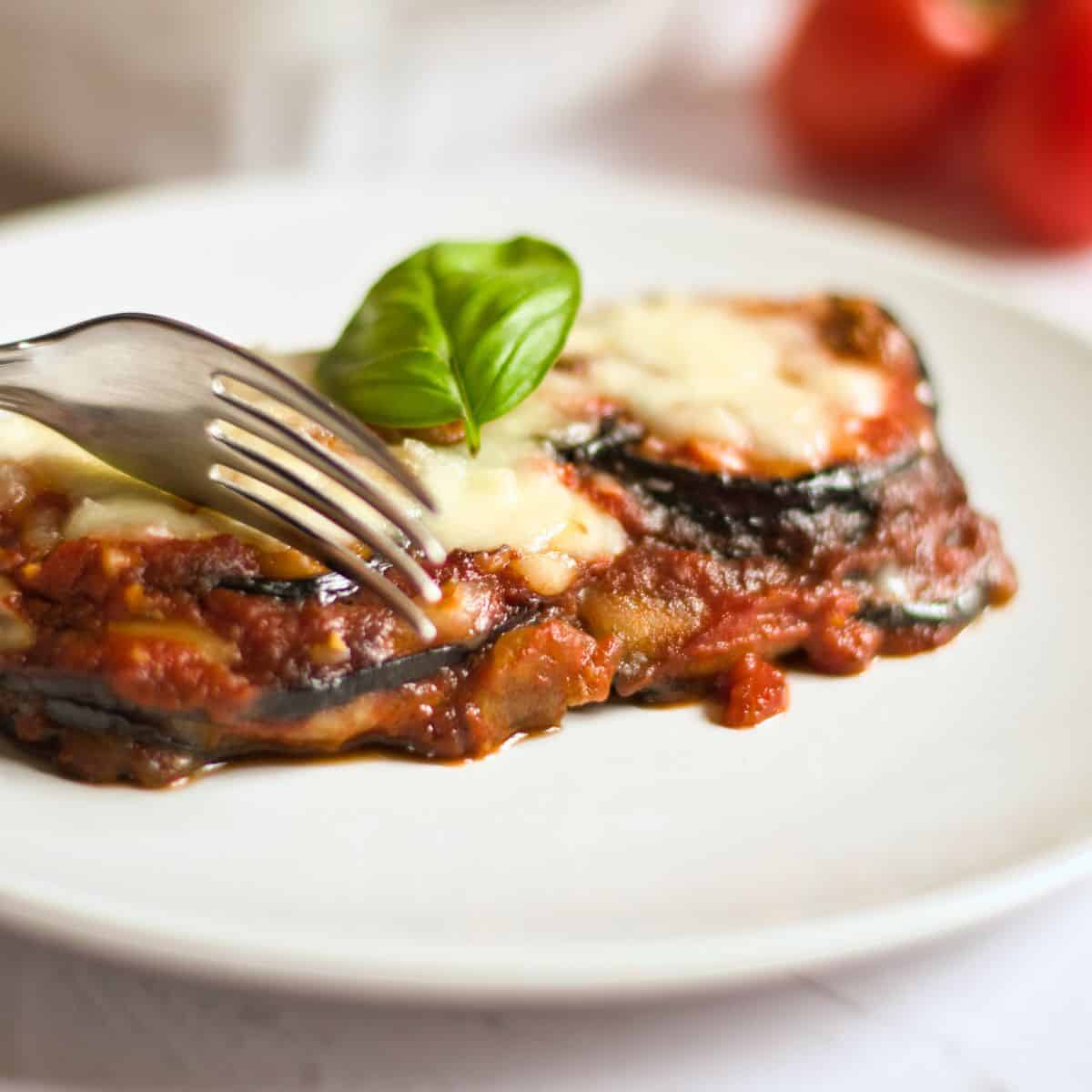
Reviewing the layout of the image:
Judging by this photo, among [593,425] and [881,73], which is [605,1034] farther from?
[881,73]

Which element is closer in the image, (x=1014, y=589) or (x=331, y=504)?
(x=331, y=504)

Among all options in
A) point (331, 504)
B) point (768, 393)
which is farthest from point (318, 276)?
point (331, 504)

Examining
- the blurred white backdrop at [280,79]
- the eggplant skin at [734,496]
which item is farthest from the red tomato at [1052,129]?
the eggplant skin at [734,496]

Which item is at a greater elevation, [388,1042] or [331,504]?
Answer: [331,504]

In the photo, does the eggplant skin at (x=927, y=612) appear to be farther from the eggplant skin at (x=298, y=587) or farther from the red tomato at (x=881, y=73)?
the red tomato at (x=881, y=73)

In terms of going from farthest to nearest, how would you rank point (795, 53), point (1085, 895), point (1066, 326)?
point (795, 53)
point (1066, 326)
point (1085, 895)

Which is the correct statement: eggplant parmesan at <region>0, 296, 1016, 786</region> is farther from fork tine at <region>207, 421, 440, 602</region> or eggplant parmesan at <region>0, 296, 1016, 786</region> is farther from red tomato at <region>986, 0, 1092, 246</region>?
red tomato at <region>986, 0, 1092, 246</region>

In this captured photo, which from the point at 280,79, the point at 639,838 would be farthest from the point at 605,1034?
the point at 280,79

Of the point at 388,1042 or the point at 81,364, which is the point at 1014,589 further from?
the point at 81,364

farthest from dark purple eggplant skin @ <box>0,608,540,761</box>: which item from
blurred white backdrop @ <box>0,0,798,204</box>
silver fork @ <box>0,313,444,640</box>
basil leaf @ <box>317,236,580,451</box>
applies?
blurred white backdrop @ <box>0,0,798,204</box>
